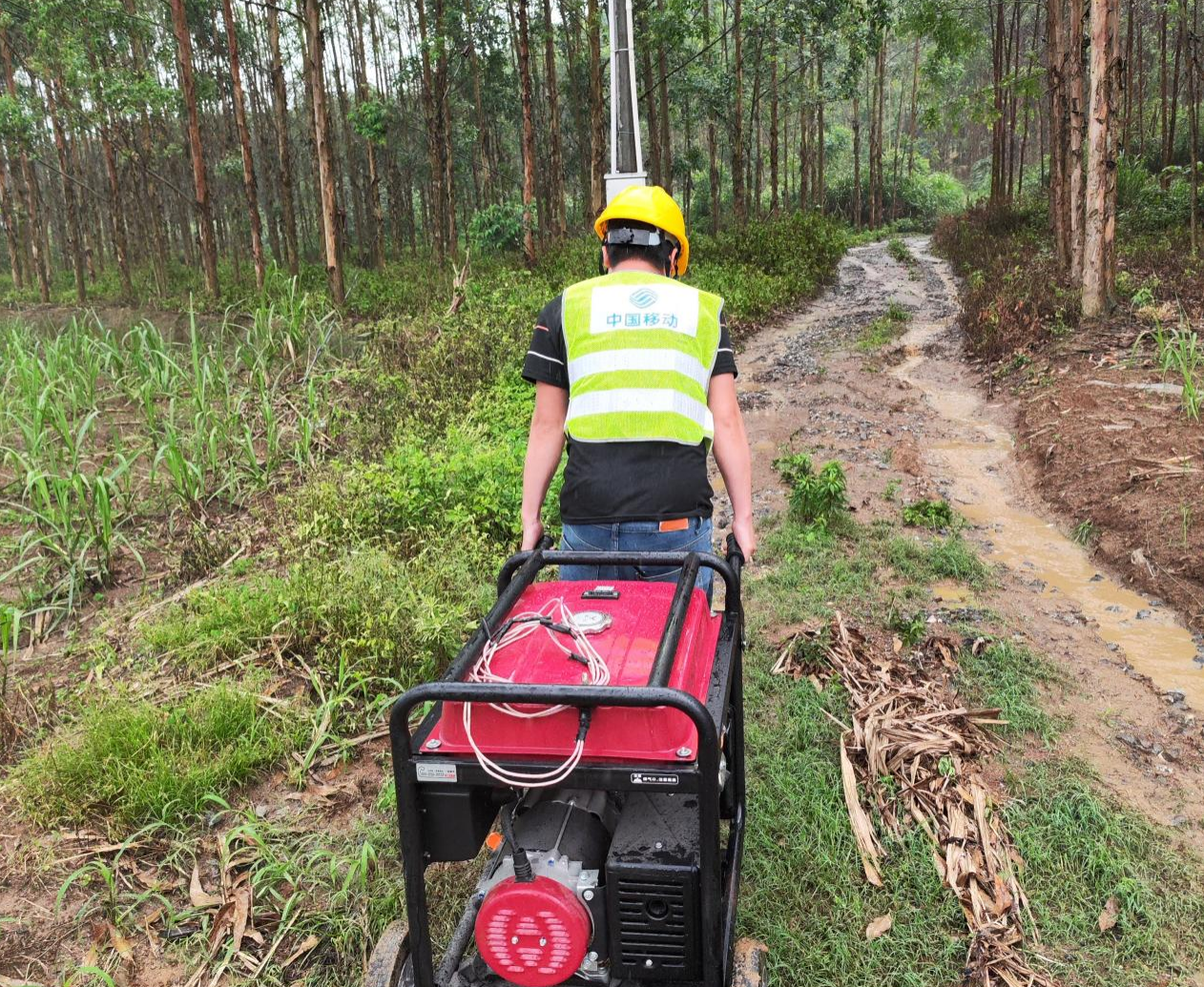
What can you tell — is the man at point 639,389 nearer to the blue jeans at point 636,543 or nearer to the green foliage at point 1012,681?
the blue jeans at point 636,543


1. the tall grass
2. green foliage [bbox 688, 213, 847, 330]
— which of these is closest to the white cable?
the tall grass

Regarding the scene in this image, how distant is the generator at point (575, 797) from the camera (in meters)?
1.81

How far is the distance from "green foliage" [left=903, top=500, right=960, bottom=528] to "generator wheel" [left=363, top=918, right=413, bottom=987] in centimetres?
486

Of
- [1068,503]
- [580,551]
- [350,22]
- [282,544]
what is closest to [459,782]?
[580,551]

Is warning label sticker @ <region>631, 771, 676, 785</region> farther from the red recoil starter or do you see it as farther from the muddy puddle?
the muddy puddle

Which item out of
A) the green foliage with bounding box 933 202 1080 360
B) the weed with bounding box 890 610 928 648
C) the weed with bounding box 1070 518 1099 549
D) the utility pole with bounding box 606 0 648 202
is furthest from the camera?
the green foliage with bounding box 933 202 1080 360

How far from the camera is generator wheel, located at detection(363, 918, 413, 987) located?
2.29m

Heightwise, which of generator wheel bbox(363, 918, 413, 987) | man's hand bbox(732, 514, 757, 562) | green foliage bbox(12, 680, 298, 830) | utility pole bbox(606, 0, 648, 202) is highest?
utility pole bbox(606, 0, 648, 202)

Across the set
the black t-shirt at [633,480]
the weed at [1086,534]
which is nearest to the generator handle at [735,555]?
the black t-shirt at [633,480]

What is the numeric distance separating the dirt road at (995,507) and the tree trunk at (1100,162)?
1.69m

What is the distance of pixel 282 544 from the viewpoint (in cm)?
567

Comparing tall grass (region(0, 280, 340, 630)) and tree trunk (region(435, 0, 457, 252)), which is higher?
tree trunk (region(435, 0, 457, 252))

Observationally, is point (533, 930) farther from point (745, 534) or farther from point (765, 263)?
point (765, 263)

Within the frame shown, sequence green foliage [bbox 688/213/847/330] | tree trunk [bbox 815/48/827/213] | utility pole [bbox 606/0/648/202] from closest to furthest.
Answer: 1. utility pole [bbox 606/0/648/202]
2. green foliage [bbox 688/213/847/330]
3. tree trunk [bbox 815/48/827/213]
